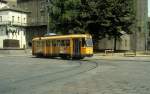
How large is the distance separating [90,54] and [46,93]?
31.8m

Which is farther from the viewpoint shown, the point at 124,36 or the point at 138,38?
the point at 138,38

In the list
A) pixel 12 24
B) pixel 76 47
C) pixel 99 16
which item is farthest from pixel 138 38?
pixel 76 47

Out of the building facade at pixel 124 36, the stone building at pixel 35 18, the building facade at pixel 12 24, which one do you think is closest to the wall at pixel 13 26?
the building facade at pixel 12 24

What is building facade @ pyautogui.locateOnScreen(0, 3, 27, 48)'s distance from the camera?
10300 cm

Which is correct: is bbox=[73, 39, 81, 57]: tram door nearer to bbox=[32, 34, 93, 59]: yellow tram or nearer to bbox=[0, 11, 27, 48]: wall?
Result: bbox=[32, 34, 93, 59]: yellow tram

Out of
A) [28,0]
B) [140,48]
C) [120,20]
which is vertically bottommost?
[140,48]

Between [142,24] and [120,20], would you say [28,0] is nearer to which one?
[142,24]

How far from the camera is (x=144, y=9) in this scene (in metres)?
82.1

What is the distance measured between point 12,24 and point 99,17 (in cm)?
4518

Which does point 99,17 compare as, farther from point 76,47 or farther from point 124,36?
point 76,47

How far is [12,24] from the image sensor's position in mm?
105000

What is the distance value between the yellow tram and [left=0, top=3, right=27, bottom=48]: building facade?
4887cm

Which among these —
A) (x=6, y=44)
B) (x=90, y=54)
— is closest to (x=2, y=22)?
(x=6, y=44)

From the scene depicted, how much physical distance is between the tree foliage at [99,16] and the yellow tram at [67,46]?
12.6 meters
